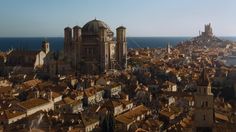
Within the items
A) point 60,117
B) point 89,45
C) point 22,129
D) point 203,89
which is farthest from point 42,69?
point 203,89

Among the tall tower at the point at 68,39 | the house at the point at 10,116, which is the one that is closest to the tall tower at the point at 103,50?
the tall tower at the point at 68,39

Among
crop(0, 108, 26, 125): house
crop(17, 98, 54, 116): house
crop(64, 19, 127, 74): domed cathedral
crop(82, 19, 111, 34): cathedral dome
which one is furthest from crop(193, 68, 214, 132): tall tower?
crop(82, 19, 111, 34): cathedral dome

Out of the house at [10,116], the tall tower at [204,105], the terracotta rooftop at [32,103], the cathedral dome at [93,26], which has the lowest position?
the house at [10,116]

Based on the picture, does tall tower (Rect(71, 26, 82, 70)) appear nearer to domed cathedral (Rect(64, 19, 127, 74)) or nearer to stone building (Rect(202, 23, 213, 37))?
domed cathedral (Rect(64, 19, 127, 74))

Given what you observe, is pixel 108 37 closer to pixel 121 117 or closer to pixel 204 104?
pixel 121 117

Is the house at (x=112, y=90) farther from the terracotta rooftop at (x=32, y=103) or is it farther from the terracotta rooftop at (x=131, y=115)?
the terracotta rooftop at (x=32, y=103)

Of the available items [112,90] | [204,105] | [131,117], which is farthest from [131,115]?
[112,90]
